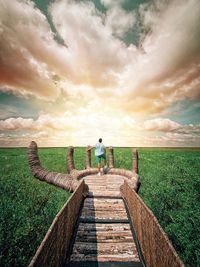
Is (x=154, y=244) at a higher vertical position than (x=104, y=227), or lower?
higher

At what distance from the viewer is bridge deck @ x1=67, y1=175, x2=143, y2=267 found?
12.8 feet

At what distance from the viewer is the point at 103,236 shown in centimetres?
479

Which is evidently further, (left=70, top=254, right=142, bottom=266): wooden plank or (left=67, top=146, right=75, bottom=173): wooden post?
(left=67, top=146, right=75, bottom=173): wooden post

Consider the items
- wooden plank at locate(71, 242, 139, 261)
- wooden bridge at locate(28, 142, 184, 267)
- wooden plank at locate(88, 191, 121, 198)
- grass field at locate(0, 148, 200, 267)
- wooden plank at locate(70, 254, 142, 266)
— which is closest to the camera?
wooden bridge at locate(28, 142, 184, 267)

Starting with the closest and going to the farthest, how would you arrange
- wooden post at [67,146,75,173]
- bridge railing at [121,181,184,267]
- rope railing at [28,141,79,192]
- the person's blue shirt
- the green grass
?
bridge railing at [121,181,184,267]
the green grass
rope railing at [28,141,79,192]
the person's blue shirt
wooden post at [67,146,75,173]

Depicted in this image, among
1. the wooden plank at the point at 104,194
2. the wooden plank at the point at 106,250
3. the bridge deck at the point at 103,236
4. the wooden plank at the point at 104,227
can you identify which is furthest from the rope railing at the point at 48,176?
the wooden plank at the point at 106,250

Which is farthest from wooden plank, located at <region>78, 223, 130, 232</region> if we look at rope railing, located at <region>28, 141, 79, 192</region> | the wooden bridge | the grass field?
rope railing, located at <region>28, 141, 79, 192</region>

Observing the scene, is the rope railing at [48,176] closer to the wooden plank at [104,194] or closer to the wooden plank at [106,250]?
the wooden plank at [104,194]

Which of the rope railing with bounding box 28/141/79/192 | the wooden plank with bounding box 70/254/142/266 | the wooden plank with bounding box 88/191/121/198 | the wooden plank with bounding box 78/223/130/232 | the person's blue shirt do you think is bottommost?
the wooden plank with bounding box 70/254/142/266

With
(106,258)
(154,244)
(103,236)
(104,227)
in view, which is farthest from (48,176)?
(154,244)

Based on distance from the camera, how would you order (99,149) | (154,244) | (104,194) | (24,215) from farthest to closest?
(99,149), (104,194), (24,215), (154,244)

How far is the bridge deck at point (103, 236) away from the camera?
391 cm

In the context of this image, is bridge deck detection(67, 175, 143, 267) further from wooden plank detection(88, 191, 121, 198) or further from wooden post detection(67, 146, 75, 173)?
wooden post detection(67, 146, 75, 173)

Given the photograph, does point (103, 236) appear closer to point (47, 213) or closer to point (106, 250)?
point (106, 250)
